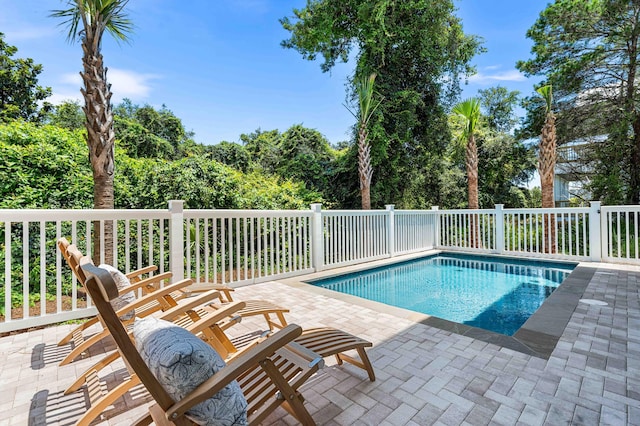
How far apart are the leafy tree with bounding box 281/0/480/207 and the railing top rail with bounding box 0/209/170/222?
7.85m

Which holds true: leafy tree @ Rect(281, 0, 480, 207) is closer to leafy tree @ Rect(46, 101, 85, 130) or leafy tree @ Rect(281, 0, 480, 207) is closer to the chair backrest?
the chair backrest

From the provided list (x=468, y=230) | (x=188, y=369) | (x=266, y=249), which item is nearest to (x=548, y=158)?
(x=468, y=230)

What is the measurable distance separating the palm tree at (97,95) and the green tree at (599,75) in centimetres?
1326

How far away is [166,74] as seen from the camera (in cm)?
1098

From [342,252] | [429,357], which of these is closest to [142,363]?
[429,357]

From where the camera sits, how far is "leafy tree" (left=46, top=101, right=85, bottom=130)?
14.7m

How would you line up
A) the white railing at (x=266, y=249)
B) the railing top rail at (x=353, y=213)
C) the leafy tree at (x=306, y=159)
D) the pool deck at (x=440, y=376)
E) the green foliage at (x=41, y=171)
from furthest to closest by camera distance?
the leafy tree at (x=306, y=159) → the railing top rail at (x=353, y=213) → the green foliage at (x=41, y=171) → the white railing at (x=266, y=249) → the pool deck at (x=440, y=376)

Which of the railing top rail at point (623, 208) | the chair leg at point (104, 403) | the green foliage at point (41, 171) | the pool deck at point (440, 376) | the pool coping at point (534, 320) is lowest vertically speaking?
the pool deck at point (440, 376)

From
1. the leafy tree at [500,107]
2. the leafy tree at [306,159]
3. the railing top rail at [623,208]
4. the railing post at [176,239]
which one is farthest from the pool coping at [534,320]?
the leafy tree at [500,107]

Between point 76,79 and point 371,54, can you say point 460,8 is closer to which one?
point 371,54

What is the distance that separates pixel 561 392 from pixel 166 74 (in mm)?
12858

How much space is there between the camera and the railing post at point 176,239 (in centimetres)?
406

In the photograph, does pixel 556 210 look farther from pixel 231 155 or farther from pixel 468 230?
pixel 231 155

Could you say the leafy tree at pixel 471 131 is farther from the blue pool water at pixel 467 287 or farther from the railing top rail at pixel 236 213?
the railing top rail at pixel 236 213
